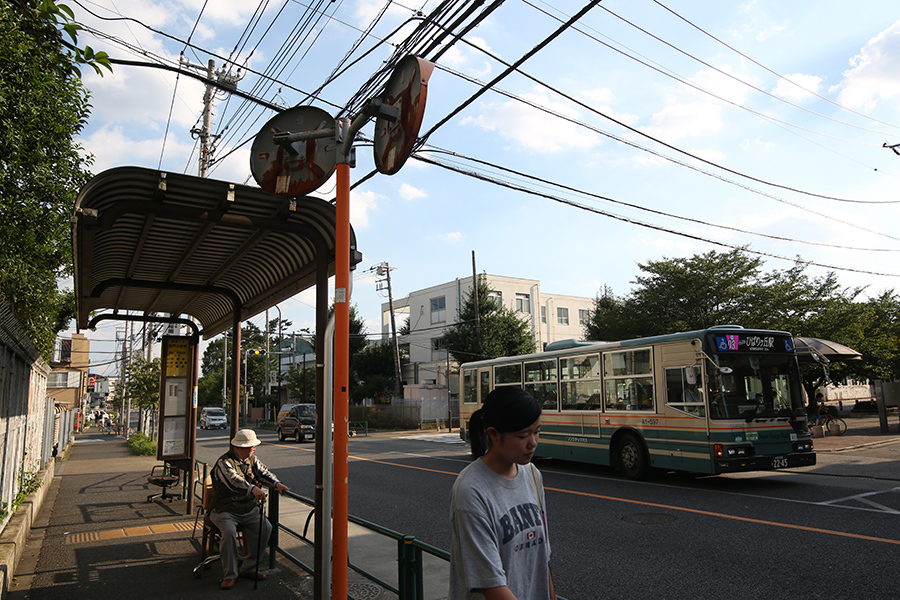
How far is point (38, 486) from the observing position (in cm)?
1080

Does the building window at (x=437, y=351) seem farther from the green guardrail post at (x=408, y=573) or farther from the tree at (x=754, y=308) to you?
the green guardrail post at (x=408, y=573)

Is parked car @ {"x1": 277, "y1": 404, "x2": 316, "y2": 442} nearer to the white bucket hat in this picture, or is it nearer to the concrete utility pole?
the concrete utility pole

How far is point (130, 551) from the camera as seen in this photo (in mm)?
7277

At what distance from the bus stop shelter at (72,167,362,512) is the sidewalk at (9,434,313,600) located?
6.25ft

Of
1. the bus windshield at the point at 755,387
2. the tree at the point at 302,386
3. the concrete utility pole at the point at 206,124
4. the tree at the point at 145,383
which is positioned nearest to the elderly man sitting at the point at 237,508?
the bus windshield at the point at 755,387

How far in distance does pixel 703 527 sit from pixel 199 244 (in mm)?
7634

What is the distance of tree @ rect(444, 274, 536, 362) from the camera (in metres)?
39.2

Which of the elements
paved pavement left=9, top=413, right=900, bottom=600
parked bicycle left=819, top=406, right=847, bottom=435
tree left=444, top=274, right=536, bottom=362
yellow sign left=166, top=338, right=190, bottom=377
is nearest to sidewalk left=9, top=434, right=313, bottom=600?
paved pavement left=9, top=413, right=900, bottom=600

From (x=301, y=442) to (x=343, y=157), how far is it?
2636 cm

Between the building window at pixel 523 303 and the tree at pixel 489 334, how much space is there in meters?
8.73

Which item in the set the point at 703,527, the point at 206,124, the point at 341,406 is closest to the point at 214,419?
the point at 206,124

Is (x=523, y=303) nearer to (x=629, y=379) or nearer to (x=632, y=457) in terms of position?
(x=629, y=379)

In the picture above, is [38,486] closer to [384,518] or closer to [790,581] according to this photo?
[384,518]

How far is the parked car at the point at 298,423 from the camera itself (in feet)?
92.8
